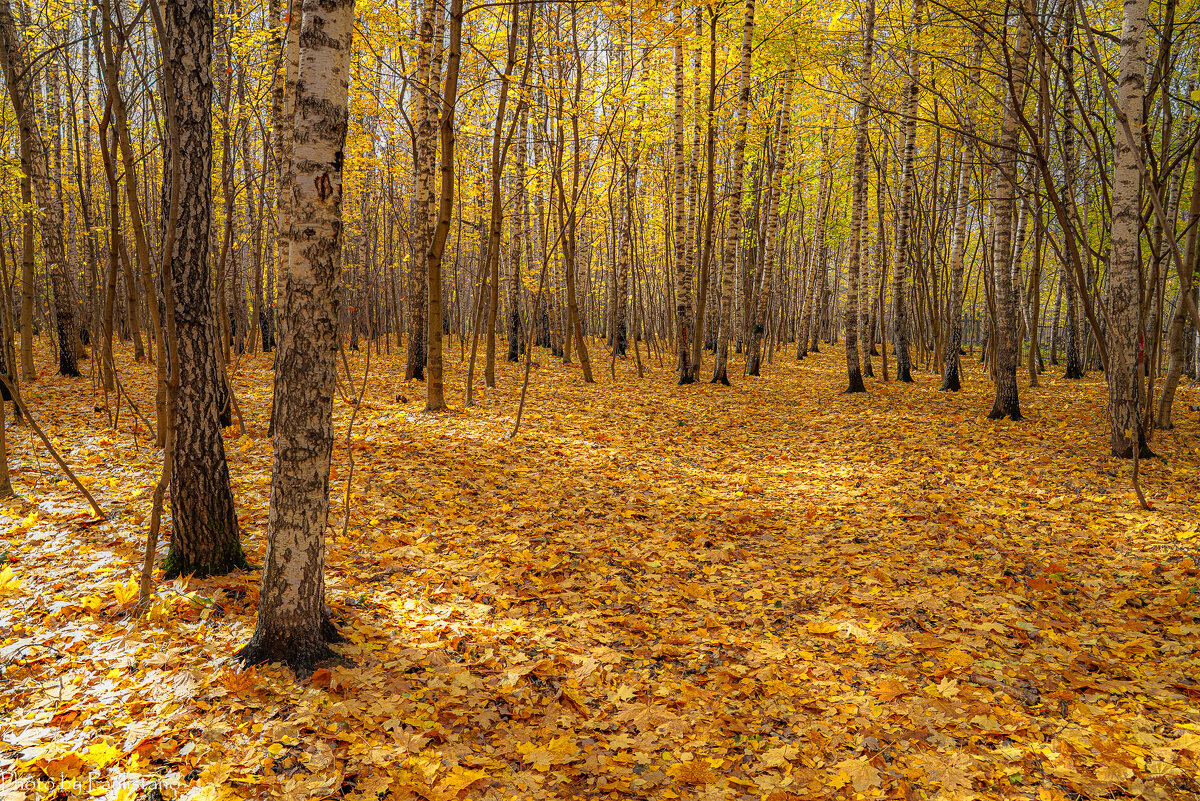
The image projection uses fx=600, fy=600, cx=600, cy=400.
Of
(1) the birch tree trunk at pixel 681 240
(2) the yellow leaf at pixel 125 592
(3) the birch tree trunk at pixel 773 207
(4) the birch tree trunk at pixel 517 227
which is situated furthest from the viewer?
(4) the birch tree trunk at pixel 517 227

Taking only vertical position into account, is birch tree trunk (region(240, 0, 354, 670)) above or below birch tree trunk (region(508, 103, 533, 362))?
below

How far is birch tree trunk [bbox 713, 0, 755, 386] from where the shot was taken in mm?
12133

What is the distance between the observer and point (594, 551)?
5418 millimetres

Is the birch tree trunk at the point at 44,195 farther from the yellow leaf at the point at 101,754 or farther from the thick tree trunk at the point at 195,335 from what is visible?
the yellow leaf at the point at 101,754

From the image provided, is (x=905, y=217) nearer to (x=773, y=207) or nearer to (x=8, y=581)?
(x=773, y=207)

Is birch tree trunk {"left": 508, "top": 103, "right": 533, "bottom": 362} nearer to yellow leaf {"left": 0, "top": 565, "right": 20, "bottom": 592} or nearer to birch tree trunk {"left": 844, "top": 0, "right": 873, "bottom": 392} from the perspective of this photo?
birch tree trunk {"left": 844, "top": 0, "right": 873, "bottom": 392}

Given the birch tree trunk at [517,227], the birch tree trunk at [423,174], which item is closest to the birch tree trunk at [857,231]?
the birch tree trunk at [517,227]

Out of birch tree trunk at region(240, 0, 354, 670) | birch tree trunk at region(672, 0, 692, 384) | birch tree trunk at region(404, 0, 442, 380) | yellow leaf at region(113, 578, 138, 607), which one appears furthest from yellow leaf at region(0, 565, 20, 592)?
birch tree trunk at region(672, 0, 692, 384)

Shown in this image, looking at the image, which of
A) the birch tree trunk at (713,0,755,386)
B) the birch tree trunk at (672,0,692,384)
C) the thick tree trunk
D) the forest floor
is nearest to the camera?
the forest floor

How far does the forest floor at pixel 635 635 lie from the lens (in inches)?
112

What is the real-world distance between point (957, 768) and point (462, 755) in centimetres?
239

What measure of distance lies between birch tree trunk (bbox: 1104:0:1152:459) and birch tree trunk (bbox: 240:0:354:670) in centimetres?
763

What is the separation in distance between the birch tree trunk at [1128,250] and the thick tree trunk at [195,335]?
8525 mm

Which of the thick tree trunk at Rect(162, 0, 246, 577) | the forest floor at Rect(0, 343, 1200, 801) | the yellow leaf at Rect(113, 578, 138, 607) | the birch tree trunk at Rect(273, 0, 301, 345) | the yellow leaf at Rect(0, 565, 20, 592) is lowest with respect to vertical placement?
the forest floor at Rect(0, 343, 1200, 801)
